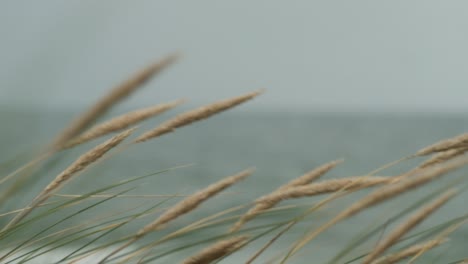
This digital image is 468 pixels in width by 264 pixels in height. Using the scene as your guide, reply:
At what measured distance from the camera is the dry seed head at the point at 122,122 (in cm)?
86

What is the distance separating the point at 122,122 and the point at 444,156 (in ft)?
1.40

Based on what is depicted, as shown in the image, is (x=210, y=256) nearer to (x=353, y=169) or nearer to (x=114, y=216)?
(x=114, y=216)

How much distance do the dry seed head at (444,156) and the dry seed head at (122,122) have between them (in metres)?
0.36

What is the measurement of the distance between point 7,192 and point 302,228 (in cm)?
46

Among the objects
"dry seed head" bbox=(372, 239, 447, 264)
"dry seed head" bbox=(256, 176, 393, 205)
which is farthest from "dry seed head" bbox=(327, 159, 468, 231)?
"dry seed head" bbox=(372, 239, 447, 264)

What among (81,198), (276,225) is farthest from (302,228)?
(81,198)

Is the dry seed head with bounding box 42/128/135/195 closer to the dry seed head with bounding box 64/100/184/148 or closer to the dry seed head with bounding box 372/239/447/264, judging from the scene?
the dry seed head with bounding box 64/100/184/148

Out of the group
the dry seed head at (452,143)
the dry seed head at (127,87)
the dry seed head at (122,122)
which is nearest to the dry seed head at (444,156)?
the dry seed head at (452,143)

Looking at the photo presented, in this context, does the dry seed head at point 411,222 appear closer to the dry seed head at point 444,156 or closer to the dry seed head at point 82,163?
the dry seed head at point 444,156

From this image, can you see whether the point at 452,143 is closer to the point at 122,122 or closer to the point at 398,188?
the point at 398,188

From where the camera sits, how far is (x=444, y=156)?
3.09ft

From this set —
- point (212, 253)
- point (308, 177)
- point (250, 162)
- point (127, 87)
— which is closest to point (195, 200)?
point (212, 253)

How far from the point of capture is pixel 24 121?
75cm

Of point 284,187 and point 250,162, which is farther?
point 250,162
